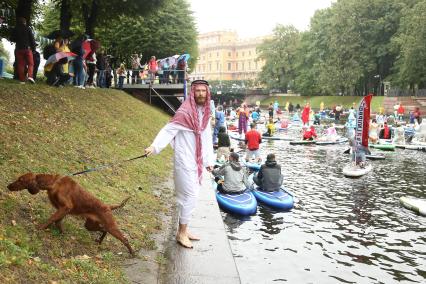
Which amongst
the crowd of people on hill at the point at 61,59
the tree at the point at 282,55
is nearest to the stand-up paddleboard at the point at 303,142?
the crowd of people on hill at the point at 61,59

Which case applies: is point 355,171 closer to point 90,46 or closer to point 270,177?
point 270,177

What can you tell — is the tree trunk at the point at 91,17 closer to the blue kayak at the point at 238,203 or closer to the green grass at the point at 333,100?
the blue kayak at the point at 238,203

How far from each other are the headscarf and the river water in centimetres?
246

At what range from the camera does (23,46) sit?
553 inches

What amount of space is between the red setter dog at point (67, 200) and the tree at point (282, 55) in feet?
296

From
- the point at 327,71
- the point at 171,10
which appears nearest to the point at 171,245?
the point at 171,10

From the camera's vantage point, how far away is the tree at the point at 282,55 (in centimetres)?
9475

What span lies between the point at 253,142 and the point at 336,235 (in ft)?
29.1

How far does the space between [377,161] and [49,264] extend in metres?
19.0

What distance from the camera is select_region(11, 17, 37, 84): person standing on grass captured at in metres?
13.9

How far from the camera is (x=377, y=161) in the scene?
21297 millimetres

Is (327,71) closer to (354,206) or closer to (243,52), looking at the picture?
(354,206)

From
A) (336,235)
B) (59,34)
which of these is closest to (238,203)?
(336,235)

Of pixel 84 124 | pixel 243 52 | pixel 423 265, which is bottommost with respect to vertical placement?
pixel 423 265
